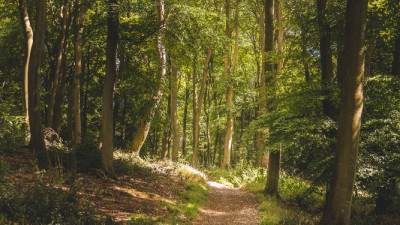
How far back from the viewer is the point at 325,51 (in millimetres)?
9672

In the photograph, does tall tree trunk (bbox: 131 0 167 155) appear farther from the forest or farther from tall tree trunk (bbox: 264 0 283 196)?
tall tree trunk (bbox: 264 0 283 196)

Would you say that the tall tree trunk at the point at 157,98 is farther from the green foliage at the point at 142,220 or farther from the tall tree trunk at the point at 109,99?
the green foliage at the point at 142,220

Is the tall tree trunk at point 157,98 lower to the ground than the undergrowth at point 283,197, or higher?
higher

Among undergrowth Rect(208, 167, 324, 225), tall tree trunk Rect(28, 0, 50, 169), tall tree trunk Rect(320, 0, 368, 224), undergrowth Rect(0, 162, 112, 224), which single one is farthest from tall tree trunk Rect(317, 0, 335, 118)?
tall tree trunk Rect(28, 0, 50, 169)

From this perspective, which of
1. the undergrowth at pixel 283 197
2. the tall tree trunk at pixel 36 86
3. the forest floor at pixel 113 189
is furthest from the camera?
the tall tree trunk at pixel 36 86

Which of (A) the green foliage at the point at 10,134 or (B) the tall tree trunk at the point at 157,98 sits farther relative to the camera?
(B) the tall tree trunk at the point at 157,98

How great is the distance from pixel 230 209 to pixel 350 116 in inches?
248

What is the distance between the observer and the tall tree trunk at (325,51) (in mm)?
9180

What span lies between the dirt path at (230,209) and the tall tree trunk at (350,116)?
9.47 ft

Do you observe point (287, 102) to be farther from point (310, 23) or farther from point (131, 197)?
point (131, 197)

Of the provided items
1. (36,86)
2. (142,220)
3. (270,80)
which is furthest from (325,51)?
(36,86)

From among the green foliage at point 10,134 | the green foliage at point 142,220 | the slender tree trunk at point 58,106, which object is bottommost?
the green foliage at point 142,220

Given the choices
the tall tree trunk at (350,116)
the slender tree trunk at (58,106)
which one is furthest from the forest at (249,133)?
the slender tree trunk at (58,106)

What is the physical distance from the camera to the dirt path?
8.40 metres
